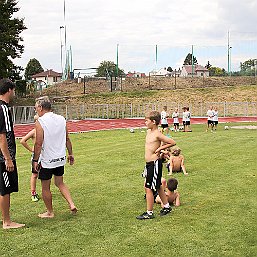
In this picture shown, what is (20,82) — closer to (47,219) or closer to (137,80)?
(137,80)

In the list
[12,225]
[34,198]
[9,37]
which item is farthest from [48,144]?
[9,37]

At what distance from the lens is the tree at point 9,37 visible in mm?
41156

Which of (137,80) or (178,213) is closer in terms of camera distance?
(178,213)

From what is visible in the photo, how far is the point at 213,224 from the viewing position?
21.4ft

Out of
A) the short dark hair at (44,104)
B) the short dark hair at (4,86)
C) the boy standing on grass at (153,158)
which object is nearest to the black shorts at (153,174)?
the boy standing on grass at (153,158)

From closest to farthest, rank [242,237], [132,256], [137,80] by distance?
[132,256], [242,237], [137,80]

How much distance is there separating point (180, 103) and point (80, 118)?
16.5 m

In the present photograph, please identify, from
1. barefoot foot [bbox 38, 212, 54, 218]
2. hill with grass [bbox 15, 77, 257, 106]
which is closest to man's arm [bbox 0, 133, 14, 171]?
barefoot foot [bbox 38, 212, 54, 218]

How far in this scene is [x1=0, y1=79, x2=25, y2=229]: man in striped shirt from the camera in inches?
245

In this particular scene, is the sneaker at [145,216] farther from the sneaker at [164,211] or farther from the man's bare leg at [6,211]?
the man's bare leg at [6,211]

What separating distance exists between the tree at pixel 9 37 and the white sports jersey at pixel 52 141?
35.4 meters

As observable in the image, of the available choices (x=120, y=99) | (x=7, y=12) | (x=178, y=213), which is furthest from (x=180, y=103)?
(x=178, y=213)

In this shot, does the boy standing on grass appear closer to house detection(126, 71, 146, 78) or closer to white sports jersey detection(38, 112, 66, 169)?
white sports jersey detection(38, 112, 66, 169)

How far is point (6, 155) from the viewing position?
620 cm
